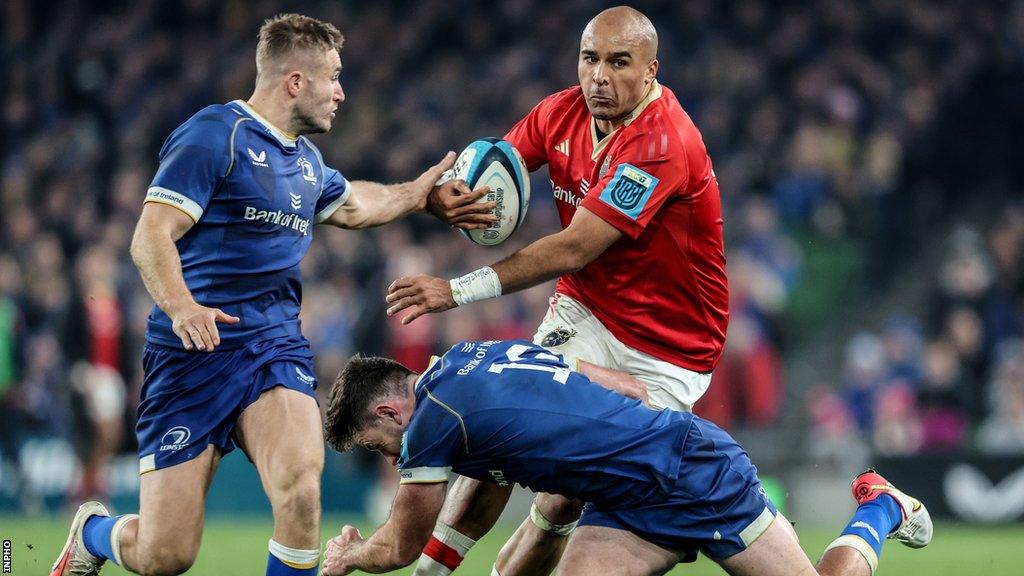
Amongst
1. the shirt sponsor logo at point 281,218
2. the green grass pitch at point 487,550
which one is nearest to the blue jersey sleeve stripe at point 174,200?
the shirt sponsor logo at point 281,218

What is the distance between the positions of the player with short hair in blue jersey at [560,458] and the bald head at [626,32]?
1.57 m

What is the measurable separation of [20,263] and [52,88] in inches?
137

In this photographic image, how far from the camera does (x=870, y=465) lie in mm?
12367

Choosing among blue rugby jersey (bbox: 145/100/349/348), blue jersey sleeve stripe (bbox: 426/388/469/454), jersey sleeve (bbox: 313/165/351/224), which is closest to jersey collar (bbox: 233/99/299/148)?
blue rugby jersey (bbox: 145/100/349/348)

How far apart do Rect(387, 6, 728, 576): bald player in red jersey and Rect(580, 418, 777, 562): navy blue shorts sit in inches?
31.1

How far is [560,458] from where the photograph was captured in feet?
18.0

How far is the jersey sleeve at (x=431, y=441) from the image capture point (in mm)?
5363

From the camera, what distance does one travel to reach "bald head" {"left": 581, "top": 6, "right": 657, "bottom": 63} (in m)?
6.42

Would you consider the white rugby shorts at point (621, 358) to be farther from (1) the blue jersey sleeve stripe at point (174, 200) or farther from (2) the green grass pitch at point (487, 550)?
(2) the green grass pitch at point (487, 550)

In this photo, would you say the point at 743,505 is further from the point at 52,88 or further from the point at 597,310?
the point at 52,88

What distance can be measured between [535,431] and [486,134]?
11138mm

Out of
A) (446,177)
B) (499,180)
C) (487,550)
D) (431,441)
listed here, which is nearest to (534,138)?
(499,180)

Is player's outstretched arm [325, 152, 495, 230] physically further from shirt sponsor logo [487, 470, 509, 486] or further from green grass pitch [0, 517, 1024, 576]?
green grass pitch [0, 517, 1024, 576]

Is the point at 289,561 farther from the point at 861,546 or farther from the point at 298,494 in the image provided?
the point at 861,546
